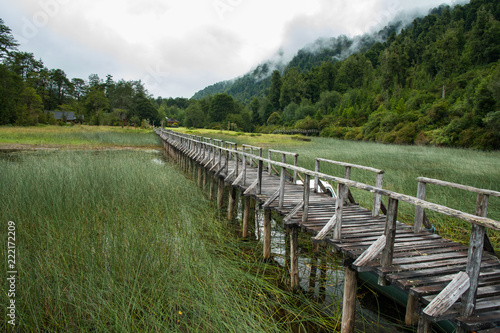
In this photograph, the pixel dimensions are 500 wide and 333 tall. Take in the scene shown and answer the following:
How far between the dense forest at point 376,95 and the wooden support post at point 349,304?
29148 millimetres

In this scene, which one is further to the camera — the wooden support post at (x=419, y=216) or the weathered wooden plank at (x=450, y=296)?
the wooden support post at (x=419, y=216)

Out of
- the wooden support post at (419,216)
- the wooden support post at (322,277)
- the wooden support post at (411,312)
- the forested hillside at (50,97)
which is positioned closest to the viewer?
the wooden support post at (411,312)

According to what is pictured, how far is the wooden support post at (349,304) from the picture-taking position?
4137mm

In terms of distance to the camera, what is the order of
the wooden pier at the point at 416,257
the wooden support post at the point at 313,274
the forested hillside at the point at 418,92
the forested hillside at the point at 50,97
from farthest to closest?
the forested hillside at the point at 50,97
the forested hillside at the point at 418,92
the wooden support post at the point at 313,274
the wooden pier at the point at 416,257

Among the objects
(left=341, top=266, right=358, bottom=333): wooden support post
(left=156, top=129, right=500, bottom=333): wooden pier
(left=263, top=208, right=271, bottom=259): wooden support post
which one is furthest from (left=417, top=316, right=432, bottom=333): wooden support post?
(left=263, top=208, right=271, bottom=259): wooden support post

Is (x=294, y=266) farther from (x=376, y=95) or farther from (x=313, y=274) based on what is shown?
(x=376, y=95)

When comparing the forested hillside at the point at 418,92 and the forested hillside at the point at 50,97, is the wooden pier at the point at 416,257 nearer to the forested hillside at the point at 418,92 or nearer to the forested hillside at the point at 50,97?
the forested hillside at the point at 418,92

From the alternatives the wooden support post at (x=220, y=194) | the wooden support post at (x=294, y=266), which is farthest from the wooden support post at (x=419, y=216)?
the wooden support post at (x=220, y=194)

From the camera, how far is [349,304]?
4.18 meters

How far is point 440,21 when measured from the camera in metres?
95.8

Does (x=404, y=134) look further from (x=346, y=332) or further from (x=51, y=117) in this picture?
(x=51, y=117)

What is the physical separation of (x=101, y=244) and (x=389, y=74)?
262ft

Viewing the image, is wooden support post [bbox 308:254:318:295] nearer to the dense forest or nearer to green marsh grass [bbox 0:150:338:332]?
green marsh grass [bbox 0:150:338:332]

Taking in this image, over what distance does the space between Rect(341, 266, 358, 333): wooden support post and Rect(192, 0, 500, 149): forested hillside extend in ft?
95.3
